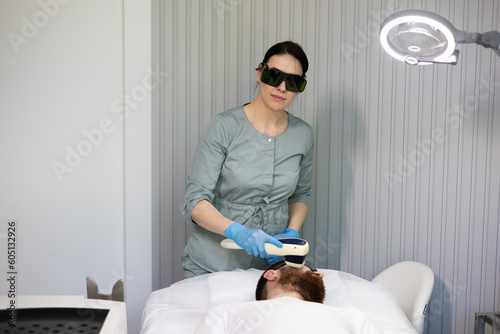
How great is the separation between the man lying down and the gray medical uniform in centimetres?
33

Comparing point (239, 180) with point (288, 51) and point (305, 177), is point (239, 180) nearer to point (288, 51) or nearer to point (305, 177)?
point (305, 177)

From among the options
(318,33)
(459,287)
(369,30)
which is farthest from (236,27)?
(459,287)

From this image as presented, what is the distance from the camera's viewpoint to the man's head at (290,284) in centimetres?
168

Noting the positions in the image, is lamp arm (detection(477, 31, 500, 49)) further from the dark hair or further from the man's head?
the man's head

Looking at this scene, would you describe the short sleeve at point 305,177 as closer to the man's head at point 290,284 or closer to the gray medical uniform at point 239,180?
the gray medical uniform at point 239,180

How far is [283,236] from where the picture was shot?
76.8 inches

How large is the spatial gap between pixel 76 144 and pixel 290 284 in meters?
0.81

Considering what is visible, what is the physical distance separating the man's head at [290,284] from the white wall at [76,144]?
548 millimetres

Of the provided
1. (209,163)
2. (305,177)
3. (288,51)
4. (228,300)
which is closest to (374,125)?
(305,177)

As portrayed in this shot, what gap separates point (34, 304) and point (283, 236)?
99cm

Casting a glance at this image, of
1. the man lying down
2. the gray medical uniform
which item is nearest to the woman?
the gray medical uniform

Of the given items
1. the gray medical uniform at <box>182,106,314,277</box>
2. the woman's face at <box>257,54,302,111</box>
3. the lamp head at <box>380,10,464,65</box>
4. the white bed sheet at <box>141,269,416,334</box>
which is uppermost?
the lamp head at <box>380,10,464,65</box>

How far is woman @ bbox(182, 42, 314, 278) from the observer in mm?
1858

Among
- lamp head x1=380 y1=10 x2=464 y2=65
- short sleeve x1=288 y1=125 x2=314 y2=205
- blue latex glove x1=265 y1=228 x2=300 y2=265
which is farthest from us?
short sleeve x1=288 y1=125 x2=314 y2=205
